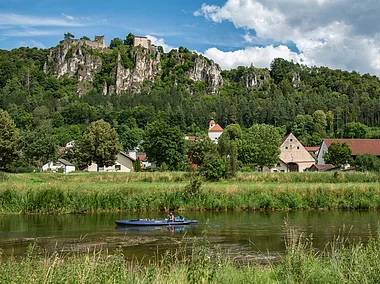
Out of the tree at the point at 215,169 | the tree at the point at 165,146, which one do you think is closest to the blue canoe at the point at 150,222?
the tree at the point at 215,169

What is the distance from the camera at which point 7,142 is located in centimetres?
5184

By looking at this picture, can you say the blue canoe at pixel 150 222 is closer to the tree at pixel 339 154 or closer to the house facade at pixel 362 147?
the tree at pixel 339 154

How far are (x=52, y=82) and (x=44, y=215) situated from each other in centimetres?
17731

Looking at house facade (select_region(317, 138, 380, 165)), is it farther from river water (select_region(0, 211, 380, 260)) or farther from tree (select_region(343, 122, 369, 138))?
river water (select_region(0, 211, 380, 260))

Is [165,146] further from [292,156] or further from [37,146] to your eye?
[292,156]

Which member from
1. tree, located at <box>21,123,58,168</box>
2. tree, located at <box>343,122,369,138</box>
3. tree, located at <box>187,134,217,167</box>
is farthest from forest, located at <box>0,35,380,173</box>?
tree, located at <box>187,134,217,167</box>

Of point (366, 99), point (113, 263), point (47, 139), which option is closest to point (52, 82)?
point (366, 99)

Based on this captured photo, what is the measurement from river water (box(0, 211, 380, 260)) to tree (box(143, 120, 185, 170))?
121ft

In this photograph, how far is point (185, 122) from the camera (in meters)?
140

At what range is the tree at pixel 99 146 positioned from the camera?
196 ft

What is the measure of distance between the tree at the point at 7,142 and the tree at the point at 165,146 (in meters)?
22.4

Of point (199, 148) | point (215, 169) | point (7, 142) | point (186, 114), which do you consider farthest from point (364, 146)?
point (186, 114)

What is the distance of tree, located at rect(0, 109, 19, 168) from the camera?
51781mm

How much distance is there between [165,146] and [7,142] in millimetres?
24869
